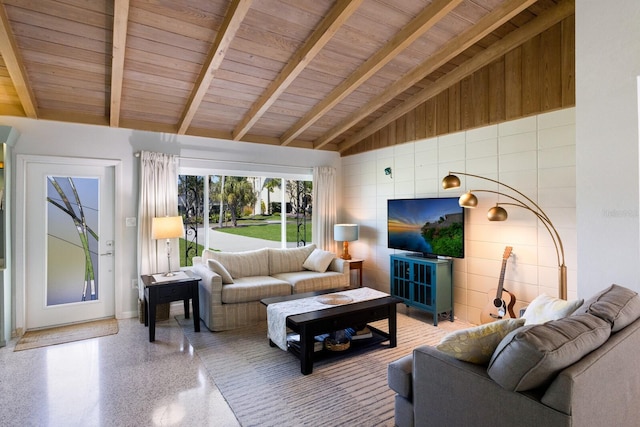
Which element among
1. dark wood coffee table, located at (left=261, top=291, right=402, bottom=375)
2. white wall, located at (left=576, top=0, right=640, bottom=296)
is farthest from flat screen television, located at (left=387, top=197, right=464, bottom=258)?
white wall, located at (left=576, top=0, right=640, bottom=296)

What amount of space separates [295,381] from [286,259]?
2372 millimetres

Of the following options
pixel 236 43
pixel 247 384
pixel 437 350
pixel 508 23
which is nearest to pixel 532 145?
pixel 508 23

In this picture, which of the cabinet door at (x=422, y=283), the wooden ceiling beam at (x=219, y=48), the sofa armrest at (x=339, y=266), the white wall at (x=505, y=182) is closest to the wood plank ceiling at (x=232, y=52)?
the wooden ceiling beam at (x=219, y=48)

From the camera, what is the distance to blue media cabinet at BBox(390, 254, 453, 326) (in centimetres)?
412

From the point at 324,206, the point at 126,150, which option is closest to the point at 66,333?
the point at 126,150

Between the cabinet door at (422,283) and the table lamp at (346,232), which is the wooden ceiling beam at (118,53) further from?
the cabinet door at (422,283)

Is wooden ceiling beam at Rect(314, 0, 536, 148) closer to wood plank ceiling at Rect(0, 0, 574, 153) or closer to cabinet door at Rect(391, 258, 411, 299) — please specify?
wood plank ceiling at Rect(0, 0, 574, 153)

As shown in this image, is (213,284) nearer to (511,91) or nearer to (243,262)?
(243,262)

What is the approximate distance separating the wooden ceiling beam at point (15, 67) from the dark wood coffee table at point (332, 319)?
3.01 m

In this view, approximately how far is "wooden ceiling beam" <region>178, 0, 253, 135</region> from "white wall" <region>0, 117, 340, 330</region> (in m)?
0.70

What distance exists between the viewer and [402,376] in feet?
6.54

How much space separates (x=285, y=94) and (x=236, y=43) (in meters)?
1.16

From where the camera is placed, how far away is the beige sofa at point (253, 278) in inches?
155

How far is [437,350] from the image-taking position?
5.96 feet
